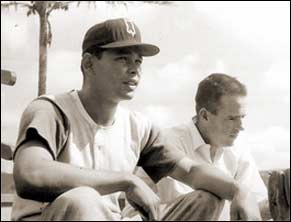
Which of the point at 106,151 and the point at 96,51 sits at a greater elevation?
the point at 96,51

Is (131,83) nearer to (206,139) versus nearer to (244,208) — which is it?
(244,208)

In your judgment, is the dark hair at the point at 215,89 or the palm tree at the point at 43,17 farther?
the palm tree at the point at 43,17

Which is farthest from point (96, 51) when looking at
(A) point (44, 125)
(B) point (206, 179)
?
(B) point (206, 179)

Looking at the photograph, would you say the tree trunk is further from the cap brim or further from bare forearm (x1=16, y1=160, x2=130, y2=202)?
bare forearm (x1=16, y1=160, x2=130, y2=202)

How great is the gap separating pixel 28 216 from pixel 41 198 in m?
0.27

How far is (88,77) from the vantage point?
11.2 feet

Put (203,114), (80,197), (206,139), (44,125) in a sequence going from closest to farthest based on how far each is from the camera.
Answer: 1. (80,197)
2. (44,125)
3. (206,139)
4. (203,114)

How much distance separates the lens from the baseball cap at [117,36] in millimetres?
3273

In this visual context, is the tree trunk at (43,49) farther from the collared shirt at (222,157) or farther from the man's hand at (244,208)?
the man's hand at (244,208)

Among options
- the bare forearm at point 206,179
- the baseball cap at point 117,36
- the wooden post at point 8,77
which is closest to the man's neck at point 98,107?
the baseball cap at point 117,36

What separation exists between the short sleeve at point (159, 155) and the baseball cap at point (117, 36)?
0.38m

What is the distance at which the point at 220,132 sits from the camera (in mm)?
4582

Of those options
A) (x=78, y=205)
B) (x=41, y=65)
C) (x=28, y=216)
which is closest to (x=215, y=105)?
(x=28, y=216)

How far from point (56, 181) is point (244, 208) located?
30.5 inches
